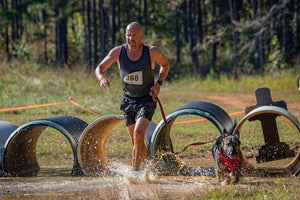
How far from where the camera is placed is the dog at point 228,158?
7.69 metres

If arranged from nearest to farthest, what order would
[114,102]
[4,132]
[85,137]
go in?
[85,137]
[4,132]
[114,102]

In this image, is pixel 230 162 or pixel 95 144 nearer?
pixel 230 162

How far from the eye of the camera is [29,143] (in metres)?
10.8

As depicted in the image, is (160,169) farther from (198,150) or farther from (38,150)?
(38,150)

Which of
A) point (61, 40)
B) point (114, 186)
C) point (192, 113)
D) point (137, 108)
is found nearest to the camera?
point (114, 186)

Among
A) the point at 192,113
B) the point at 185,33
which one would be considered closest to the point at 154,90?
the point at 192,113

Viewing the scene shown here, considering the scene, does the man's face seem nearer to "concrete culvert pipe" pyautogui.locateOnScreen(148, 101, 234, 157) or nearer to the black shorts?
the black shorts

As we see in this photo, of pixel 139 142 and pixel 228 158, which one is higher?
pixel 139 142

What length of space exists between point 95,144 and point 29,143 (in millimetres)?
1377

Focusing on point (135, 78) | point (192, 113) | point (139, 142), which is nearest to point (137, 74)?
point (135, 78)

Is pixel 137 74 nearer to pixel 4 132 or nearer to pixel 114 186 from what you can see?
pixel 114 186

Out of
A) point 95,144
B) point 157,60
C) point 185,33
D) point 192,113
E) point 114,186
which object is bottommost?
point 114,186

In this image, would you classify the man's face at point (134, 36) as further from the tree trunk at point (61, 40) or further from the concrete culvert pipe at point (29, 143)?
the tree trunk at point (61, 40)

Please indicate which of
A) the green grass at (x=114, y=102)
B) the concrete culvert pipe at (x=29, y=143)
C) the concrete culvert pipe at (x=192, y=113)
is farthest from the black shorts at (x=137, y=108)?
the green grass at (x=114, y=102)
